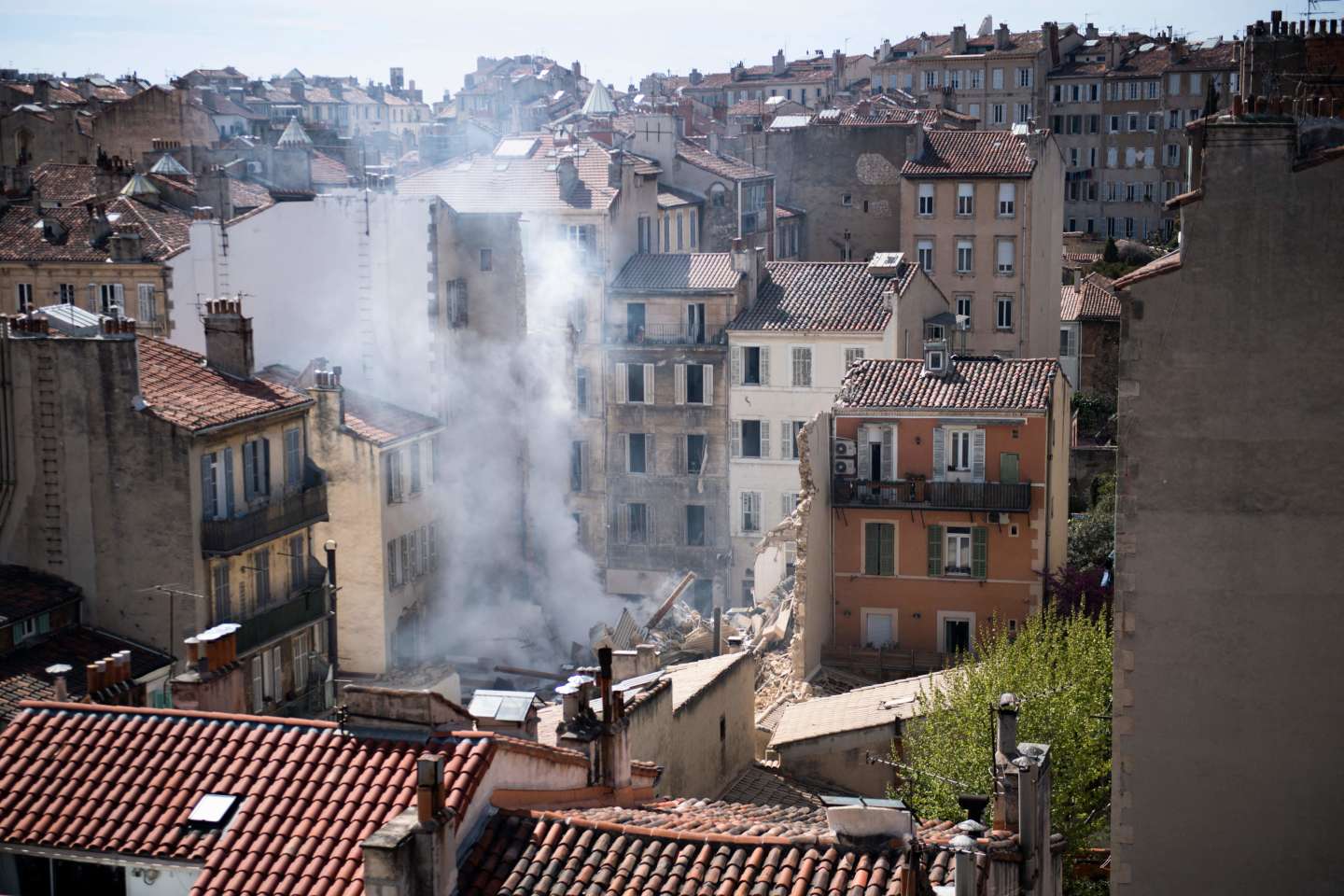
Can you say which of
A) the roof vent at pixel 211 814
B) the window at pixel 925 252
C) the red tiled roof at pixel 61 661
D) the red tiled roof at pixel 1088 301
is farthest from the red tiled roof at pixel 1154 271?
the red tiled roof at pixel 1088 301

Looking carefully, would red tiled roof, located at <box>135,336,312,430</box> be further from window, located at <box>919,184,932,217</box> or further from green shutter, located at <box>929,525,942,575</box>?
window, located at <box>919,184,932,217</box>

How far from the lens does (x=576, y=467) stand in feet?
188

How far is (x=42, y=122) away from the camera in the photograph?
272ft

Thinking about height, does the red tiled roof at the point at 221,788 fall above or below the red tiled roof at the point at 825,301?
below

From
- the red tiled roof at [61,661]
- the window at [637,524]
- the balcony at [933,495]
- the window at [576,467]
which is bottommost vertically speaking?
the window at [637,524]

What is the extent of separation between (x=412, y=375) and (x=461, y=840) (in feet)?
131

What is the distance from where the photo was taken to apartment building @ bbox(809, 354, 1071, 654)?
43312 millimetres

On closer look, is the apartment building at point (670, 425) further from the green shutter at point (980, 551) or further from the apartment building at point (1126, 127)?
the apartment building at point (1126, 127)

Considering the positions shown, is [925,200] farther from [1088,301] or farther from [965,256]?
[1088,301]

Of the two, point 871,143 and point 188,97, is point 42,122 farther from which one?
point 871,143

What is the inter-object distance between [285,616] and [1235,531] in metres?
22.3

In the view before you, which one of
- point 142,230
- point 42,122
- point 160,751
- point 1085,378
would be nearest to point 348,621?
point 142,230

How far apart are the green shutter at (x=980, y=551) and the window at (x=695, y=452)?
1337 cm

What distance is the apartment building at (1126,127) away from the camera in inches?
4156
